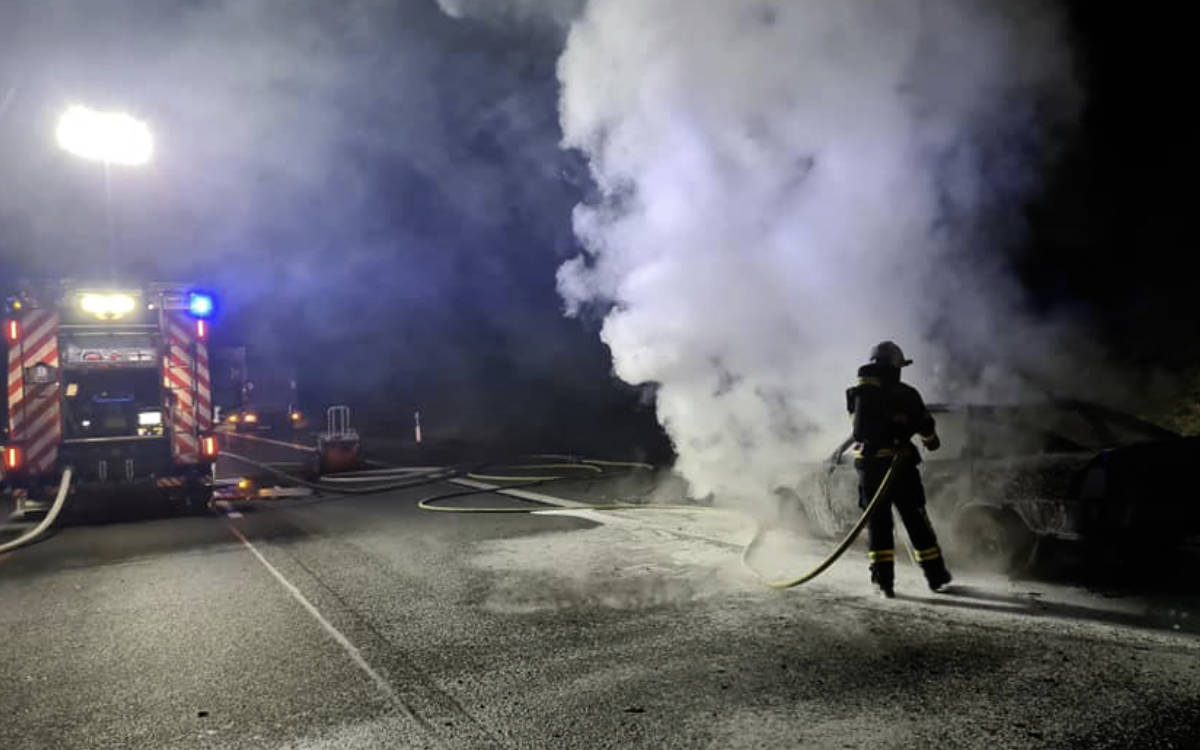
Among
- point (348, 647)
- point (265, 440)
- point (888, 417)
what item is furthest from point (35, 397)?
point (265, 440)

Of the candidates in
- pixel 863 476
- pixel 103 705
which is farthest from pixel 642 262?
pixel 103 705

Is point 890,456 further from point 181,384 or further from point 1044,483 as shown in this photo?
point 181,384

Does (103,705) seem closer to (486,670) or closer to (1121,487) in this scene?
(486,670)

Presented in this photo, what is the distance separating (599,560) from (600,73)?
17.2 feet

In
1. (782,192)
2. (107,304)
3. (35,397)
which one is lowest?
(35,397)

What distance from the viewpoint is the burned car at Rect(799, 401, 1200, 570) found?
4992 millimetres

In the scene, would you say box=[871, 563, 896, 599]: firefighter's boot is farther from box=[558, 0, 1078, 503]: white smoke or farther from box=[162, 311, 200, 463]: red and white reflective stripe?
box=[162, 311, 200, 463]: red and white reflective stripe

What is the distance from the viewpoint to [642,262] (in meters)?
8.85

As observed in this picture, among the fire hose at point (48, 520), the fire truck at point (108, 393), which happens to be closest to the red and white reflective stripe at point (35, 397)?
the fire truck at point (108, 393)

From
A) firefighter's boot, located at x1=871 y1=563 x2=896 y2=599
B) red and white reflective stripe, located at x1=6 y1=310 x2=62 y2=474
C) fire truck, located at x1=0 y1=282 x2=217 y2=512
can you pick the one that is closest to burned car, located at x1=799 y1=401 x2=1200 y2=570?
firefighter's boot, located at x1=871 y1=563 x2=896 y2=599

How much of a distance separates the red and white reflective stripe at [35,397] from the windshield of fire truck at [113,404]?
0.20 m

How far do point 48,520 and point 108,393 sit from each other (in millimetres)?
2244

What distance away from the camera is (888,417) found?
18.3ft

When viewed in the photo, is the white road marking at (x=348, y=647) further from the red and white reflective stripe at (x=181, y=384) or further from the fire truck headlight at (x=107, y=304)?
the fire truck headlight at (x=107, y=304)
